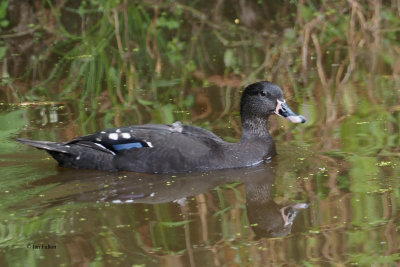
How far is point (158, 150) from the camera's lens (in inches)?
332

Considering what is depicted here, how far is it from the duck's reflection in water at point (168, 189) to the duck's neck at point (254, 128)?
1.40ft

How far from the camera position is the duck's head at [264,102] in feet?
29.0

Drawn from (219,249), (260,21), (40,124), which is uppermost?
(260,21)

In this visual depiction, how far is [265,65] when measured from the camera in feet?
38.7

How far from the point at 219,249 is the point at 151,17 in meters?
8.41

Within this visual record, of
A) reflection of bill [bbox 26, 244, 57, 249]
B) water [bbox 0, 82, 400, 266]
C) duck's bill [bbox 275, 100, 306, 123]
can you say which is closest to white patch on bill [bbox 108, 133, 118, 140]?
water [bbox 0, 82, 400, 266]

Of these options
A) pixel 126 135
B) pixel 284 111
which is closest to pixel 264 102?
pixel 284 111

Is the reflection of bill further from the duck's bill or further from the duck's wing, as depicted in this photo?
the duck's bill

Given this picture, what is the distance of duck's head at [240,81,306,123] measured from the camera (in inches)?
348

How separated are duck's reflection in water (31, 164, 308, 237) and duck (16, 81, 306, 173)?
3.9 inches

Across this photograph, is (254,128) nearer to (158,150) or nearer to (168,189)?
(158,150)

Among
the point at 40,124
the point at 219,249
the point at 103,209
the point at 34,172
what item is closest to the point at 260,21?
the point at 40,124

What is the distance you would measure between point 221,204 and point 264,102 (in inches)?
73.1

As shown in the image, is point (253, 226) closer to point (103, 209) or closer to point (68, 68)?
point (103, 209)
